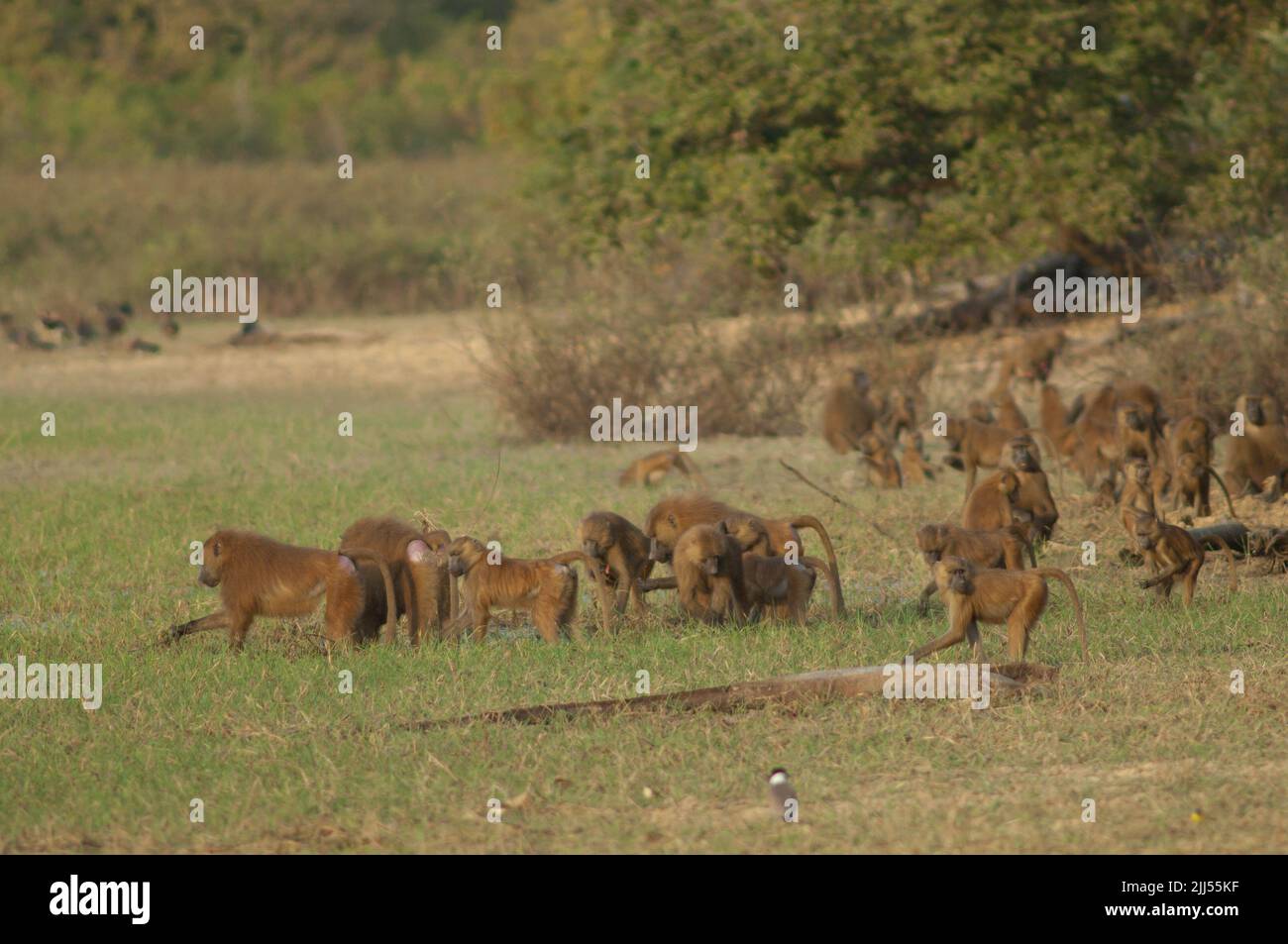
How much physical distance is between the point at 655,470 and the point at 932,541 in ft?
17.3

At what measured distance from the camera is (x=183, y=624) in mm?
8344

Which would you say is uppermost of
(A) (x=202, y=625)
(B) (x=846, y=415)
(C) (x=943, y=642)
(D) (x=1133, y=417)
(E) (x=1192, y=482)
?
(B) (x=846, y=415)

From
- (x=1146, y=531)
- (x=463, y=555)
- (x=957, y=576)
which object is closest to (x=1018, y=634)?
(x=957, y=576)

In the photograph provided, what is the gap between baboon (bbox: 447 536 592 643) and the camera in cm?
801

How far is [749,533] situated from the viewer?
871cm

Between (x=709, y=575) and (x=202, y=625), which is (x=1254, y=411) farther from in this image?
Answer: (x=202, y=625)

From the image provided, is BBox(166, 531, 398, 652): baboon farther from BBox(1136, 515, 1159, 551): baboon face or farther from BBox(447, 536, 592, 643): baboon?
BBox(1136, 515, 1159, 551): baboon face

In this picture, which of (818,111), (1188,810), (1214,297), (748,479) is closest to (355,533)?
(1188,810)

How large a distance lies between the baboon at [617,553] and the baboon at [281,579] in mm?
952

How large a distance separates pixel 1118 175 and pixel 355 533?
12.5 metres

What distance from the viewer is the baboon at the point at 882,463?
13203 millimetres

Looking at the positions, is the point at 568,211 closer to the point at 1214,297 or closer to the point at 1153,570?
the point at 1214,297

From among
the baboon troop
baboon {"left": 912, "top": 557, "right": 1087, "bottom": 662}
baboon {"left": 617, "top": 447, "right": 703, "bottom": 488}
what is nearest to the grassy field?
the baboon troop
